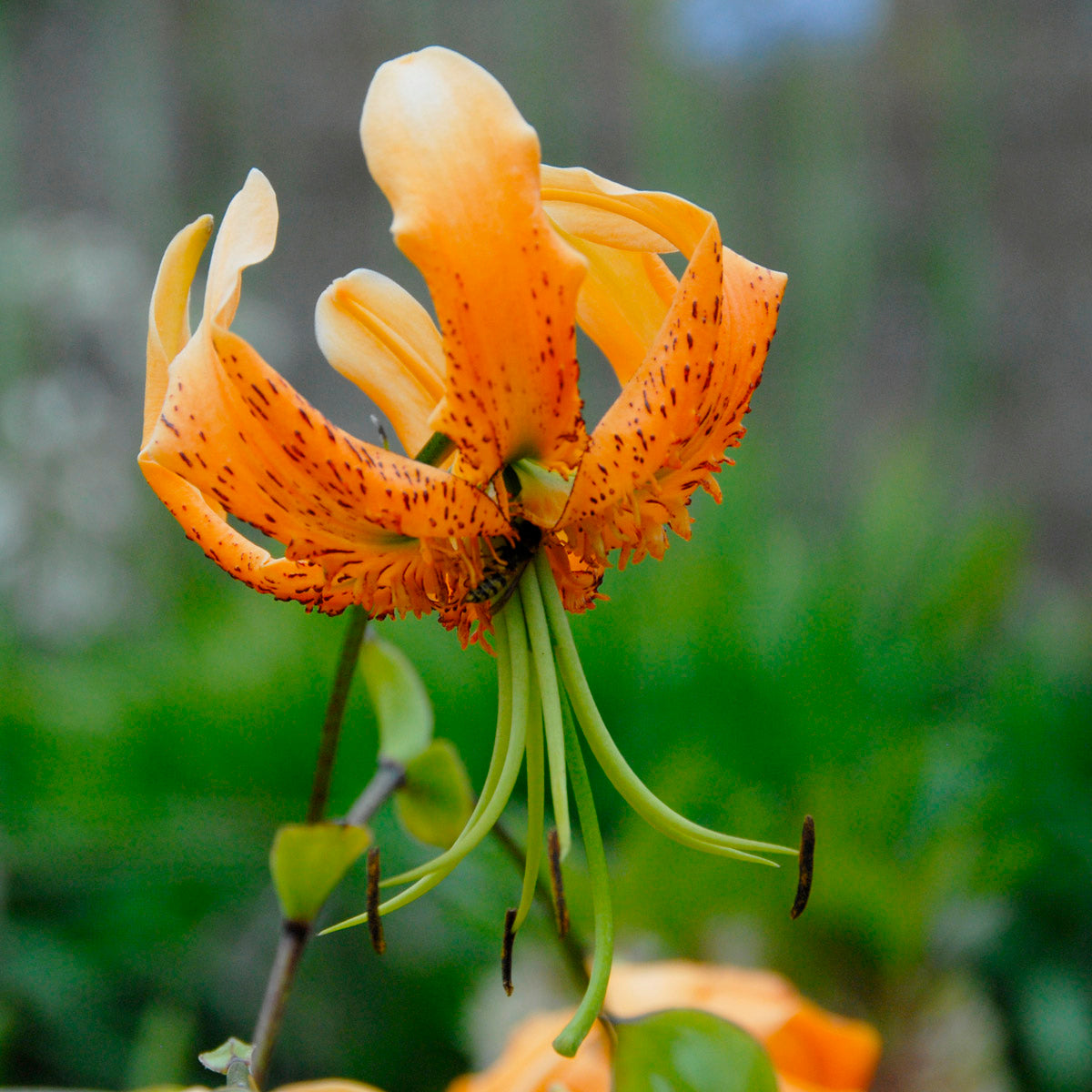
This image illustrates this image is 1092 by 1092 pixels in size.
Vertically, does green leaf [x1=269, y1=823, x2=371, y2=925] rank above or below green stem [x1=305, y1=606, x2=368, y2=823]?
below

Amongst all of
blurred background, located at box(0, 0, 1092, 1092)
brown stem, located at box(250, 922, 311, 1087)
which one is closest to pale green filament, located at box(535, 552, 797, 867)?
brown stem, located at box(250, 922, 311, 1087)

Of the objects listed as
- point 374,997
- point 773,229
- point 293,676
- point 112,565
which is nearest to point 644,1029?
point 374,997

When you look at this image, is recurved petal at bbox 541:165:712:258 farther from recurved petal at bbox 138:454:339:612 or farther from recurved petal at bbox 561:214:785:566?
recurved petal at bbox 138:454:339:612

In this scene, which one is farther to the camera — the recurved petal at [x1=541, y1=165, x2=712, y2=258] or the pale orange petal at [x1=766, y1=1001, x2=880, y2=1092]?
the pale orange petal at [x1=766, y1=1001, x2=880, y2=1092]

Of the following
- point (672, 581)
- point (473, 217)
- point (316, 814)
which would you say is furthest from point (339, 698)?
point (672, 581)

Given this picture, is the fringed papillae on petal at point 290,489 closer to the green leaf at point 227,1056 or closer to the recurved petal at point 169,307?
the recurved petal at point 169,307
